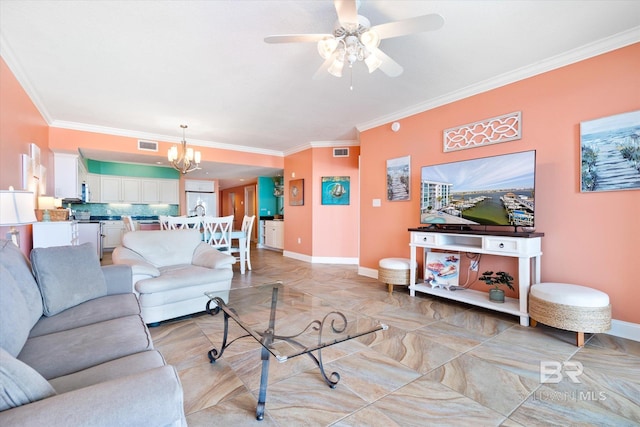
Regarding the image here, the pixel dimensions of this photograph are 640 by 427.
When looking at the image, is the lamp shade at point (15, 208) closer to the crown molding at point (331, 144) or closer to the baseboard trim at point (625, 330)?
the crown molding at point (331, 144)

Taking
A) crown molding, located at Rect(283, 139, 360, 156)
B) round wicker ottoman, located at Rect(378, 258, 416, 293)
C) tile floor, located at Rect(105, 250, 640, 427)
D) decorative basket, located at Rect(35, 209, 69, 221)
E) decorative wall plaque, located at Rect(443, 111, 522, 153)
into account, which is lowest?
tile floor, located at Rect(105, 250, 640, 427)

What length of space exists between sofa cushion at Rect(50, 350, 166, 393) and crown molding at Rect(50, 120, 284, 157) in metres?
4.99

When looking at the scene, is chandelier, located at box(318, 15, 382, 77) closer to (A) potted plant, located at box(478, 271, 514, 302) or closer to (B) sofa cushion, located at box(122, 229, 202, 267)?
(A) potted plant, located at box(478, 271, 514, 302)

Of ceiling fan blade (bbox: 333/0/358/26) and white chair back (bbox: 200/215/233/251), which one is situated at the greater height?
ceiling fan blade (bbox: 333/0/358/26)

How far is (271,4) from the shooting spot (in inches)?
77.1

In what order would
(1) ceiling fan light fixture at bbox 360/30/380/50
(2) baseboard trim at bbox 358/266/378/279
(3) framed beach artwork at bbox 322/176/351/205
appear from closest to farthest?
(1) ceiling fan light fixture at bbox 360/30/380/50 < (2) baseboard trim at bbox 358/266/378/279 < (3) framed beach artwork at bbox 322/176/351/205

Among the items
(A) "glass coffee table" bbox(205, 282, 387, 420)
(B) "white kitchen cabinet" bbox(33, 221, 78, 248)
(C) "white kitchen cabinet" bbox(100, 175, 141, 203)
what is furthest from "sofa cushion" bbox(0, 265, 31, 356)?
(C) "white kitchen cabinet" bbox(100, 175, 141, 203)

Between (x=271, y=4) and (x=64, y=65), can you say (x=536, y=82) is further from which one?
(x=64, y=65)

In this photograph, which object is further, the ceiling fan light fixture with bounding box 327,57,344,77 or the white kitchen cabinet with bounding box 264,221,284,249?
the white kitchen cabinet with bounding box 264,221,284,249

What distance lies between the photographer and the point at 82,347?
4.23 feet

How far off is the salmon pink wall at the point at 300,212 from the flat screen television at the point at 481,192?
→ 279 cm

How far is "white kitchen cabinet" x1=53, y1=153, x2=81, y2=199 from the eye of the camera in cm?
484

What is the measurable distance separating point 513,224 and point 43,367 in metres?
3.40

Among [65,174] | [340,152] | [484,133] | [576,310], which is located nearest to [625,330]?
[576,310]
